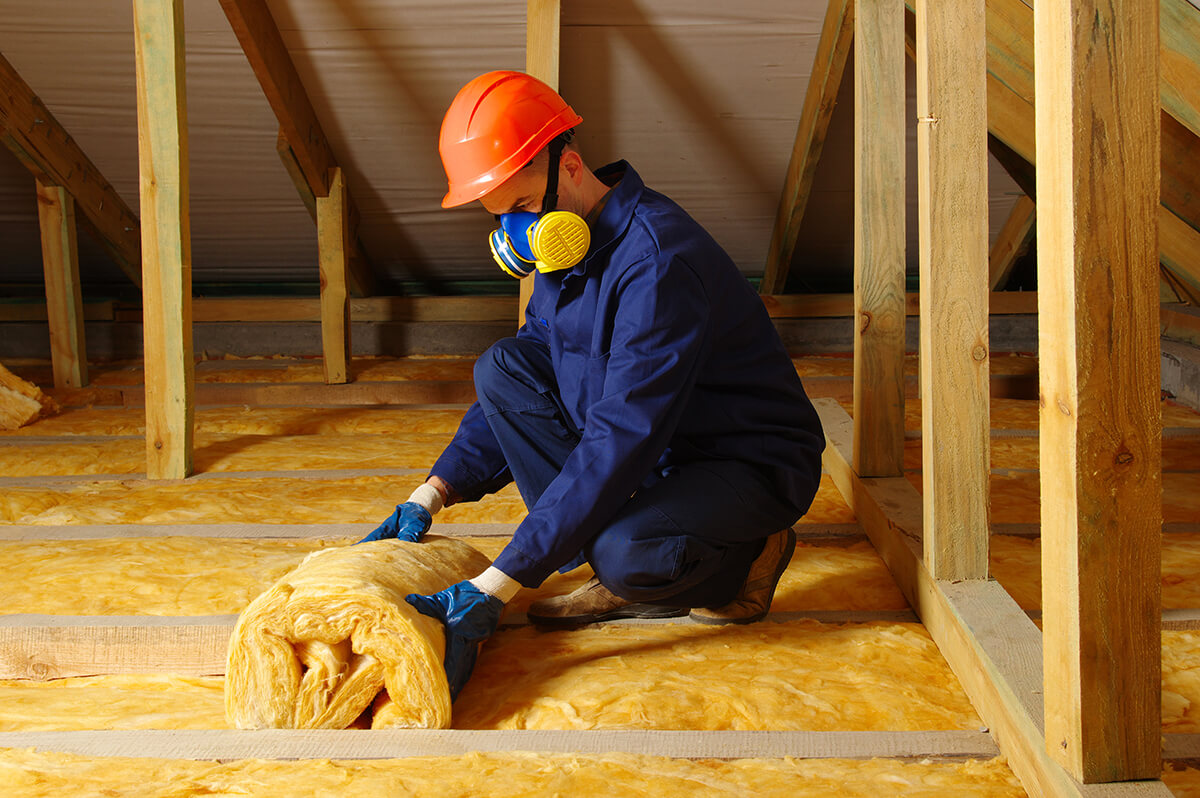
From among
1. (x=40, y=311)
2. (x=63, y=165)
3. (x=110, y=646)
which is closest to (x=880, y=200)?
(x=110, y=646)

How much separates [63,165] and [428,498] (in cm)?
352

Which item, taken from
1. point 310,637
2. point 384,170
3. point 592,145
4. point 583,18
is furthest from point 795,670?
point 384,170

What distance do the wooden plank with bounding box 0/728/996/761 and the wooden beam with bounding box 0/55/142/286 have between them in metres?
3.56

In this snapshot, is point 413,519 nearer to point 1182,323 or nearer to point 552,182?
point 552,182

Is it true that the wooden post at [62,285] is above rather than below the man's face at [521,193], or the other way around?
below

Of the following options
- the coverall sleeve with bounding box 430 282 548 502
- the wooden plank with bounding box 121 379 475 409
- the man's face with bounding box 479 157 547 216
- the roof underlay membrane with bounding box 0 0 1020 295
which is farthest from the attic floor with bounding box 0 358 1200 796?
the roof underlay membrane with bounding box 0 0 1020 295

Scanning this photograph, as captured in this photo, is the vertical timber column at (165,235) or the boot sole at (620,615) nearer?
the boot sole at (620,615)

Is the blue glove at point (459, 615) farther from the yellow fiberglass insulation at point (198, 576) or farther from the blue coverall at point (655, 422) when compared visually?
the yellow fiberglass insulation at point (198, 576)

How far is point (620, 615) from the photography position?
6.52 feet

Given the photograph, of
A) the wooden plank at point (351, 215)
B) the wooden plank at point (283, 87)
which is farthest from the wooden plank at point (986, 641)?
the wooden plank at point (351, 215)

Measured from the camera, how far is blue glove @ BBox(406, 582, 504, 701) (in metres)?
1.60

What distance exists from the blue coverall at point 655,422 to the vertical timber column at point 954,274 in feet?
0.89

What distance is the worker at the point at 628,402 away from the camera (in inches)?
64.1

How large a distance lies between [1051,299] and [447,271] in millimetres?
4929
